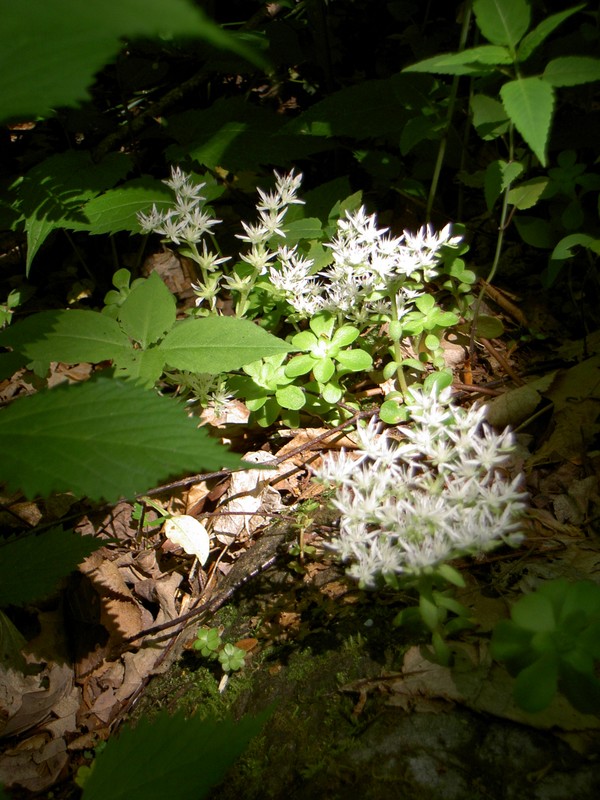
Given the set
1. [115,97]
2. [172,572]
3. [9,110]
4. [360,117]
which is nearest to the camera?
[9,110]

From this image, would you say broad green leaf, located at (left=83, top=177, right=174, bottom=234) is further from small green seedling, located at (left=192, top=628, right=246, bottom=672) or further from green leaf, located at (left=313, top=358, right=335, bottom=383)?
small green seedling, located at (left=192, top=628, right=246, bottom=672)

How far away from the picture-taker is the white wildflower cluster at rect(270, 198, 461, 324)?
2180 mm

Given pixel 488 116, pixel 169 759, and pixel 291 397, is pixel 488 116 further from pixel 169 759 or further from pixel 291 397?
pixel 169 759

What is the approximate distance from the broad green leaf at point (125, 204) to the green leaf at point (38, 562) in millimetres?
1415

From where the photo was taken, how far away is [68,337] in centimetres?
226

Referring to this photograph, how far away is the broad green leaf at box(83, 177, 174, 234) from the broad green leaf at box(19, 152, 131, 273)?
0.04 m

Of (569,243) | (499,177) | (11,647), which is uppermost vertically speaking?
(499,177)

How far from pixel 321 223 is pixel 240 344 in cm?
92

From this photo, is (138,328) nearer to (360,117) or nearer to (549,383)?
(360,117)

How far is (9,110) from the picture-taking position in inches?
42.2

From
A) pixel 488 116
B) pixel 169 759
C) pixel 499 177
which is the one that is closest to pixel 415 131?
pixel 488 116

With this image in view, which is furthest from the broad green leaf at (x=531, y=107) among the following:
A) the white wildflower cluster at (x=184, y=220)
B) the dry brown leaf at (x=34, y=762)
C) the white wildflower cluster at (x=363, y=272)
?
the dry brown leaf at (x=34, y=762)

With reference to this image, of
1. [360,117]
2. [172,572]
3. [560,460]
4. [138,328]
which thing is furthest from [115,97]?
[560,460]

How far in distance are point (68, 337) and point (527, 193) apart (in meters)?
1.98
